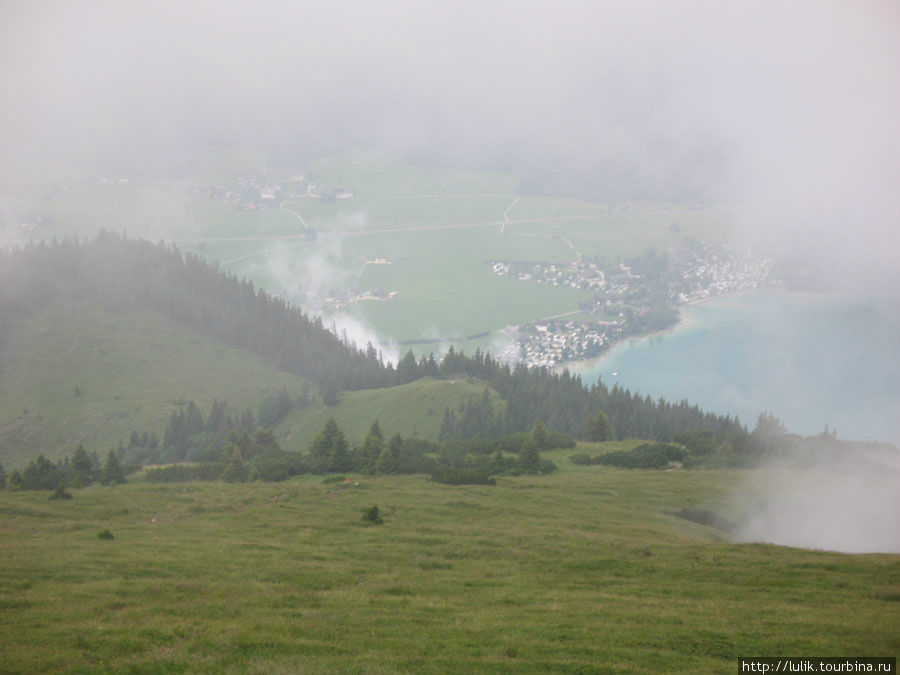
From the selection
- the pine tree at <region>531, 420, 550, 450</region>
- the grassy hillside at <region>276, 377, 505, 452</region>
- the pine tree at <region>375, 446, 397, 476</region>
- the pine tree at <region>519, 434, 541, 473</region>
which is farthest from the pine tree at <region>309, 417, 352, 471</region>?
the grassy hillside at <region>276, 377, 505, 452</region>

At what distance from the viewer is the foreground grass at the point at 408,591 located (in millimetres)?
22875

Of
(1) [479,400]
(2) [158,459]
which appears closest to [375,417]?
(1) [479,400]

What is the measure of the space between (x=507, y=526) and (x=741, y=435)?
2339 inches

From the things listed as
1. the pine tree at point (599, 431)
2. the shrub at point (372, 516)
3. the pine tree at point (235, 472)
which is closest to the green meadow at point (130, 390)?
the pine tree at point (599, 431)

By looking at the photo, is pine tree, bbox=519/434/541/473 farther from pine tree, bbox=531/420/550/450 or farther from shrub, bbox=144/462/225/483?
shrub, bbox=144/462/225/483

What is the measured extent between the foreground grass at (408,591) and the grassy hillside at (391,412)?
75.6m

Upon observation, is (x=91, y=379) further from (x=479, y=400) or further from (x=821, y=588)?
(x=821, y=588)

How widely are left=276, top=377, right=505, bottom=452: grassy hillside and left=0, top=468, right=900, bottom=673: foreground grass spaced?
248 ft

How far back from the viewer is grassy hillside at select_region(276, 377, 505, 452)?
127875 mm

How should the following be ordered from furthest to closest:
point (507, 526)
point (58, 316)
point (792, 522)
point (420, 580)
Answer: point (58, 316) < point (792, 522) < point (507, 526) < point (420, 580)

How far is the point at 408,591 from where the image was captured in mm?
31000

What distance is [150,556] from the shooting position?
34906mm

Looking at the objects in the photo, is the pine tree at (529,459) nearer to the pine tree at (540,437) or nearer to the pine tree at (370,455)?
the pine tree at (540,437)

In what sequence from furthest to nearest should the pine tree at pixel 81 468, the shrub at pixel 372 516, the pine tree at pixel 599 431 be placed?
the pine tree at pixel 599 431 < the pine tree at pixel 81 468 < the shrub at pixel 372 516
